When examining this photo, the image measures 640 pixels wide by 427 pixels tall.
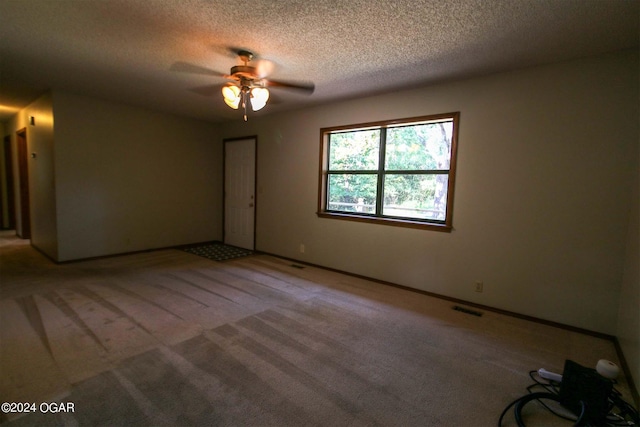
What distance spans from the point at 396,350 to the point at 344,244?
2.07 metres

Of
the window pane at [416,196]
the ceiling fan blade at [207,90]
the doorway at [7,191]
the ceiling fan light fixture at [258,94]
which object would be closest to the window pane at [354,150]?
the window pane at [416,196]

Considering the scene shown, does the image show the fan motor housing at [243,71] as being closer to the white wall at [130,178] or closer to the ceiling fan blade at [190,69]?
the ceiling fan blade at [190,69]

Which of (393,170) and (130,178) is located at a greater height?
(393,170)

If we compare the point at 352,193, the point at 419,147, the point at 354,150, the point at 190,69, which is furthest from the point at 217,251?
the point at 419,147

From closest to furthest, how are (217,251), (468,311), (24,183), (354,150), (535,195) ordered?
1. (535,195)
2. (468,311)
3. (354,150)
4. (217,251)
5. (24,183)

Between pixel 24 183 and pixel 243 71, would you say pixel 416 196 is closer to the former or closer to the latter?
pixel 243 71

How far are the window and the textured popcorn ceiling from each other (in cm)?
58

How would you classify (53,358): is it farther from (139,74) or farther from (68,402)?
(139,74)

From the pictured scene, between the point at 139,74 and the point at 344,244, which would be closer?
the point at 139,74

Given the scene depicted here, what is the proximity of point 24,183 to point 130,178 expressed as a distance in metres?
2.54

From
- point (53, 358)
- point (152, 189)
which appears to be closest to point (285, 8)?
point (53, 358)

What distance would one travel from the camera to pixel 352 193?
4.32 meters

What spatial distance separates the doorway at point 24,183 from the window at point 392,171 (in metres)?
5.46

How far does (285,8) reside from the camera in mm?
2047
